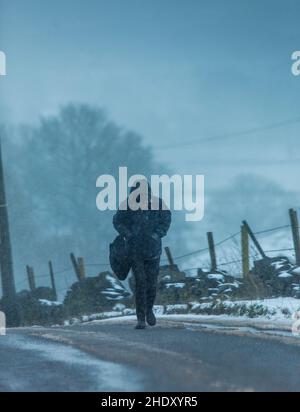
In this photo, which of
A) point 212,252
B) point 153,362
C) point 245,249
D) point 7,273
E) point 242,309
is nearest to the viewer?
point 153,362

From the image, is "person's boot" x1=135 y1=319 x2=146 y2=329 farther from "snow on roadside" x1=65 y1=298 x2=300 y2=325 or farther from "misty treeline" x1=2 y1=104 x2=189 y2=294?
"misty treeline" x1=2 y1=104 x2=189 y2=294

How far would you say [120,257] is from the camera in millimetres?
12148

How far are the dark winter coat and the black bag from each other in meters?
0.07

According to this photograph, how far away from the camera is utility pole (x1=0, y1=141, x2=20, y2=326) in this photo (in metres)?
22.9

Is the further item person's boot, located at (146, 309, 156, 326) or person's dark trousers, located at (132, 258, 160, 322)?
person's boot, located at (146, 309, 156, 326)

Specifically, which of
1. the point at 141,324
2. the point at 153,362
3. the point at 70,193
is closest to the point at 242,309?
the point at 141,324

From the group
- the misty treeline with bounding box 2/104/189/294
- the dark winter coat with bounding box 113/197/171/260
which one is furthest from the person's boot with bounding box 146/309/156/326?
the misty treeline with bounding box 2/104/189/294

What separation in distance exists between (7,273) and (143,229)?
12.1 m

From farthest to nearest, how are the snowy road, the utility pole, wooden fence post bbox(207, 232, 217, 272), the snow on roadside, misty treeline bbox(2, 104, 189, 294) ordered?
misty treeline bbox(2, 104, 189, 294)
the utility pole
wooden fence post bbox(207, 232, 217, 272)
the snow on roadside
the snowy road

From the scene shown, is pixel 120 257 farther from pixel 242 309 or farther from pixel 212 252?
pixel 212 252

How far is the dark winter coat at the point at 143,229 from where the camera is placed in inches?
469

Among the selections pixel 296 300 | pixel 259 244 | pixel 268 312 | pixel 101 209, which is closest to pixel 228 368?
pixel 268 312

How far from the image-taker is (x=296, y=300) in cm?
1513
